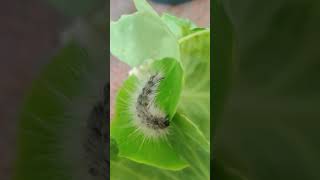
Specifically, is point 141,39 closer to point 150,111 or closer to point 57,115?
point 150,111

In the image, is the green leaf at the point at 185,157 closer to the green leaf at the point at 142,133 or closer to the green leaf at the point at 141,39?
the green leaf at the point at 142,133

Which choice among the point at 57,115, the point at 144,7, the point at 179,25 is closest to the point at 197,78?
the point at 179,25

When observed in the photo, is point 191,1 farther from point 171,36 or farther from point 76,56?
point 76,56

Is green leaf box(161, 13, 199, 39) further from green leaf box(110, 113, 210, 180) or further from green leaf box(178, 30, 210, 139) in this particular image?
green leaf box(110, 113, 210, 180)
